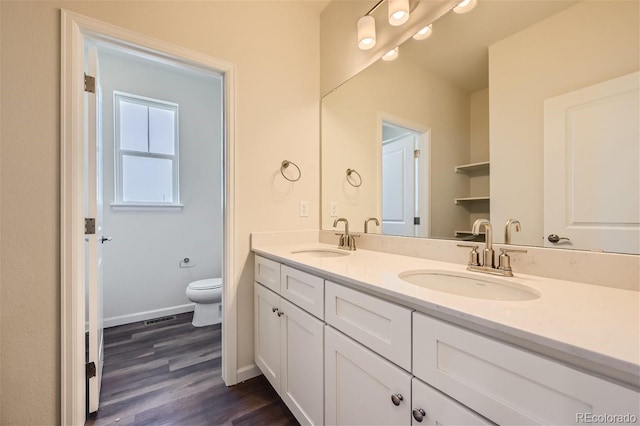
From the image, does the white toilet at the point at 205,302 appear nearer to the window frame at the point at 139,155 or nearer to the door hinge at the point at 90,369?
the window frame at the point at 139,155

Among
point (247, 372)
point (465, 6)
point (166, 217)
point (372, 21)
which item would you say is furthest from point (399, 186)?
point (166, 217)

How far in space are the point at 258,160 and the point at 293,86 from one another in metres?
0.64

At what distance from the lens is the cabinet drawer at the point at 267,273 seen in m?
1.44

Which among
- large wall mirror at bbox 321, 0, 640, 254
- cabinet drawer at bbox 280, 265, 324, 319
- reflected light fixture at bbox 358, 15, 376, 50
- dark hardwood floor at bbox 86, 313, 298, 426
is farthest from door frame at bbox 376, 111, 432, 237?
dark hardwood floor at bbox 86, 313, 298, 426

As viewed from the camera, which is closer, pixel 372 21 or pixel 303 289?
pixel 303 289

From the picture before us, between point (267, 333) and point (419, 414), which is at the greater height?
point (419, 414)

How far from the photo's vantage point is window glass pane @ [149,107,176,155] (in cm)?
272

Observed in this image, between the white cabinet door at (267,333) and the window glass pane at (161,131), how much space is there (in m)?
1.98

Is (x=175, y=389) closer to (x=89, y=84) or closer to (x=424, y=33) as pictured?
(x=89, y=84)

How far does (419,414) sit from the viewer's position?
0.71 meters

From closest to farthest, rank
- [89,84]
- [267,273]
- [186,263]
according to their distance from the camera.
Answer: [89,84] < [267,273] < [186,263]

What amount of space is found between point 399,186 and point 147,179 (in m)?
2.49

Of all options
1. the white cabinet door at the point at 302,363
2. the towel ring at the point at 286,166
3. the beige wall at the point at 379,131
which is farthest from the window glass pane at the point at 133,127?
the white cabinet door at the point at 302,363

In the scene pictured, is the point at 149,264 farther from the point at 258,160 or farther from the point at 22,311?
the point at 258,160
